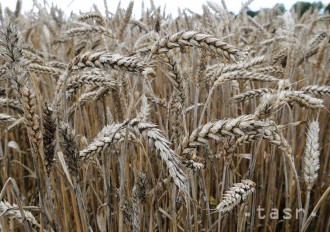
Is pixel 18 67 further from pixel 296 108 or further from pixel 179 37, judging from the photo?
pixel 296 108

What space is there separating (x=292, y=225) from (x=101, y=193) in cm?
92

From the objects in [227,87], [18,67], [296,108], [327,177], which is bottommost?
[327,177]

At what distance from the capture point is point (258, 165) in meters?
1.91

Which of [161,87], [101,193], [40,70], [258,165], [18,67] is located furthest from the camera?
[161,87]

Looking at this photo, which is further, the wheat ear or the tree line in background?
the tree line in background

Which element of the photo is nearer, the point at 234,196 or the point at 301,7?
the point at 234,196

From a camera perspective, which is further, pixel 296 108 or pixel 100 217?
pixel 296 108

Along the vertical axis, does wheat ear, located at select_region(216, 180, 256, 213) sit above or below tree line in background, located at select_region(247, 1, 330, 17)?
below

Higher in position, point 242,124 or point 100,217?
point 242,124

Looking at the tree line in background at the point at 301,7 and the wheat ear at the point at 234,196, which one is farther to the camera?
the tree line in background at the point at 301,7

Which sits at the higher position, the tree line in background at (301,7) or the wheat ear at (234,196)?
the tree line in background at (301,7)

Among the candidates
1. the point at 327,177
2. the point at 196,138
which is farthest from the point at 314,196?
the point at 196,138

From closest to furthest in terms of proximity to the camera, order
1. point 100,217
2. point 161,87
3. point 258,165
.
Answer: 1. point 100,217
2. point 258,165
3. point 161,87

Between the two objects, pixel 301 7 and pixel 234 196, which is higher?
pixel 301 7
